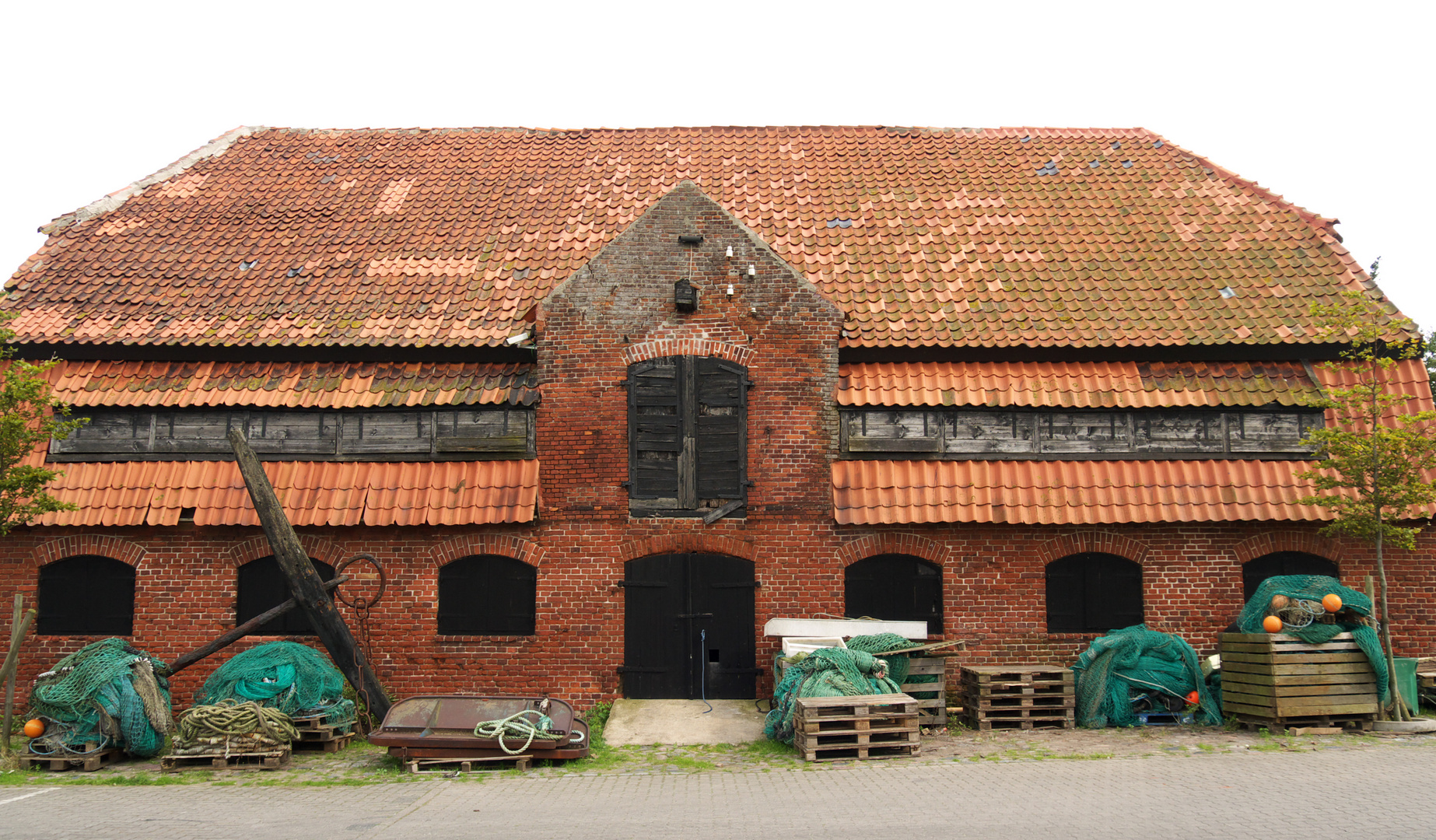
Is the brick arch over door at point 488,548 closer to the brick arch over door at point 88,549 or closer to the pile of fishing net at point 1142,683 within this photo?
the brick arch over door at point 88,549

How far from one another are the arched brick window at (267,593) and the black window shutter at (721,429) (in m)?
5.33

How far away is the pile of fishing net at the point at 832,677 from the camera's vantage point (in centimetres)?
1048

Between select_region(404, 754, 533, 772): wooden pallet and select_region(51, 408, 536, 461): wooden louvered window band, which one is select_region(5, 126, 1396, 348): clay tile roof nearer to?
select_region(51, 408, 536, 461): wooden louvered window band

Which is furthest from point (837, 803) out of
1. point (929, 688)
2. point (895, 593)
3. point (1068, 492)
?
point (1068, 492)

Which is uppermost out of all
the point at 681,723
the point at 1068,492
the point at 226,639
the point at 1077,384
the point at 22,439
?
the point at 1077,384

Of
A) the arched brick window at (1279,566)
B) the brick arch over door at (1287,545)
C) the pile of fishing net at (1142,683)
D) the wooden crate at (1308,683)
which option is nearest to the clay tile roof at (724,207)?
the brick arch over door at (1287,545)

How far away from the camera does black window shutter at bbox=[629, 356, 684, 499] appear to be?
12750mm

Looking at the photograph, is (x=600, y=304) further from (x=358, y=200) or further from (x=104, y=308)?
(x=104, y=308)

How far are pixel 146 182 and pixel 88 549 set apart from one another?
7.69 m

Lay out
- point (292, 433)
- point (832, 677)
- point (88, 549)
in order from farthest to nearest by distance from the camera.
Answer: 1. point (292, 433)
2. point (88, 549)
3. point (832, 677)

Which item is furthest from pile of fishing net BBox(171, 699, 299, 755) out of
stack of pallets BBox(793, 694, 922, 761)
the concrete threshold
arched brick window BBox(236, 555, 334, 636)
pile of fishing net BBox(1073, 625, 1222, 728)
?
pile of fishing net BBox(1073, 625, 1222, 728)

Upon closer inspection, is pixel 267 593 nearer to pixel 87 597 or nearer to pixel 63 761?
pixel 87 597

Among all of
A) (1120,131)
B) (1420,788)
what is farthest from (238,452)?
(1120,131)

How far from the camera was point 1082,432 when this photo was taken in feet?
42.9
